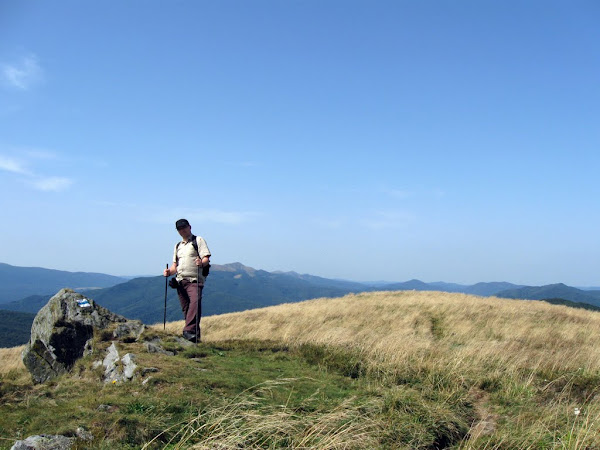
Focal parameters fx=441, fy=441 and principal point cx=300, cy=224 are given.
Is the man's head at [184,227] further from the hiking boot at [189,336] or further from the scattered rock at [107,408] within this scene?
the scattered rock at [107,408]

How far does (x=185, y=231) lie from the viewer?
11797 mm

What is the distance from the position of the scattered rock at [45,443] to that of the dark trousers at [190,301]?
255 inches

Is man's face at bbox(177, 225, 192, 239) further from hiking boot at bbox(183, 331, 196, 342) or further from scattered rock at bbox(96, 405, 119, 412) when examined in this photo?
scattered rock at bbox(96, 405, 119, 412)

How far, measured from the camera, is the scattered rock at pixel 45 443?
4.59 metres

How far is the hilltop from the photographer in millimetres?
5402

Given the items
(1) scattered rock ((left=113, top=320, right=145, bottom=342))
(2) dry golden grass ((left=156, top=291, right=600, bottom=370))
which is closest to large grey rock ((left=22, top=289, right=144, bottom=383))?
(1) scattered rock ((left=113, top=320, right=145, bottom=342))

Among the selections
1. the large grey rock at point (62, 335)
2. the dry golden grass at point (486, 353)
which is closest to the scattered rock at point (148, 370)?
the large grey rock at point (62, 335)

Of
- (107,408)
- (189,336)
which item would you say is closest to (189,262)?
(189,336)

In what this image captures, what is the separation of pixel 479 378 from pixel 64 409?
729cm

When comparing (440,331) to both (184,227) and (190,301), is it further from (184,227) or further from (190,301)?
(184,227)

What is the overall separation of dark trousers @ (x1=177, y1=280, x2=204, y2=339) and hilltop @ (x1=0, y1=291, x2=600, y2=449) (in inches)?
27.8

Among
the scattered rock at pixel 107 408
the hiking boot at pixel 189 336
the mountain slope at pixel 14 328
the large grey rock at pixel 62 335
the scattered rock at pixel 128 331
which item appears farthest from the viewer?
the mountain slope at pixel 14 328

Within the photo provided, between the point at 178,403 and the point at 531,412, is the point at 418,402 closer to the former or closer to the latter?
the point at 531,412

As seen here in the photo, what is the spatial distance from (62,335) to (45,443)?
7502 mm
